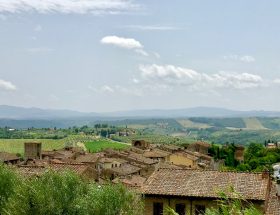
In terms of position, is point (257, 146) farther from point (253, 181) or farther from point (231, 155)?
point (253, 181)

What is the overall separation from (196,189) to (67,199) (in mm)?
9733

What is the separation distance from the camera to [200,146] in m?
128

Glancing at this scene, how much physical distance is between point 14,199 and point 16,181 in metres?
5.32

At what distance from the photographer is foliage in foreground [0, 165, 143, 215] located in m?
26.5

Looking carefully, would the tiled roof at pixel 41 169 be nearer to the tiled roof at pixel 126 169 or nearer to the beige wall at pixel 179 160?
the tiled roof at pixel 126 169

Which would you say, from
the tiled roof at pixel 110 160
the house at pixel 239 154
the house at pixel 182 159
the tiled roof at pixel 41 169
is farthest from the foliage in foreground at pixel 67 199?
the house at pixel 239 154

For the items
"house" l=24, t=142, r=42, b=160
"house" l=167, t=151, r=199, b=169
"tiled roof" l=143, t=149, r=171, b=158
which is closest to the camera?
"house" l=24, t=142, r=42, b=160

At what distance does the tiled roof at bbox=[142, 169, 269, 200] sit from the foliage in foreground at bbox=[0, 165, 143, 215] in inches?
200

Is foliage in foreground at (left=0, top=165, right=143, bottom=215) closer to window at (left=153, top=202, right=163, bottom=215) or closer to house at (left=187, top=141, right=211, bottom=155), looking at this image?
window at (left=153, top=202, right=163, bottom=215)

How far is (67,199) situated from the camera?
90.2 feet

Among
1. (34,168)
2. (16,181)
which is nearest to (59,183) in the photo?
(16,181)

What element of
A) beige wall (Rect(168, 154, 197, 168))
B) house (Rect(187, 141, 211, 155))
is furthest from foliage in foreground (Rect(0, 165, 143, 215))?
house (Rect(187, 141, 211, 155))

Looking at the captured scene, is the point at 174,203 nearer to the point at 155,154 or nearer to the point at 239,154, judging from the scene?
the point at 155,154

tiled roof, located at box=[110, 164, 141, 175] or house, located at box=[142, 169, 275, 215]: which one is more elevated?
house, located at box=[142, 169, 275, 215]
